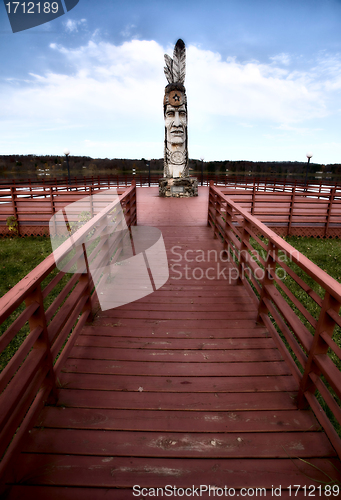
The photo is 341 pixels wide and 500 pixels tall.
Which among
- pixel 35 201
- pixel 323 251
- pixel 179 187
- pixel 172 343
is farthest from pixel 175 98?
pixel 172 343

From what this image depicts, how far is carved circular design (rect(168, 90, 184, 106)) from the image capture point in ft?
39.8

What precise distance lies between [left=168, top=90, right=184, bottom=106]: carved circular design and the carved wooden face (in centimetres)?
16

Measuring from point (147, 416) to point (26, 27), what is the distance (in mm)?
7009

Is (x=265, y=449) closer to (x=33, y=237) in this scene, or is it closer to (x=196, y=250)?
(x=196, y=250)

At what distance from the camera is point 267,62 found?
101 feet

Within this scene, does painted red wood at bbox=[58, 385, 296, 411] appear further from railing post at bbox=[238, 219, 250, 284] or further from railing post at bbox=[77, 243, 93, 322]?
railing post at bbox=[238, 219, 250, 284]

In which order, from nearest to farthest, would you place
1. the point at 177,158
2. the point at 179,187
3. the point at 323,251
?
1. the point at 323,251
2. the point at 177,158
3. the point at 179,187

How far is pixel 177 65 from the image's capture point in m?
12.5

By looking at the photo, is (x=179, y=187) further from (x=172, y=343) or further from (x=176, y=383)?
(x=176, y=383)

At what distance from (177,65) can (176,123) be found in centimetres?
287

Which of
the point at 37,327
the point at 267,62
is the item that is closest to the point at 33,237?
the point at 37,327

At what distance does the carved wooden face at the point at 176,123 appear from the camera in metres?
12.4

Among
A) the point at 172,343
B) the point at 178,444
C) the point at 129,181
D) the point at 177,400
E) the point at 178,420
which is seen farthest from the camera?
the point at 129,181

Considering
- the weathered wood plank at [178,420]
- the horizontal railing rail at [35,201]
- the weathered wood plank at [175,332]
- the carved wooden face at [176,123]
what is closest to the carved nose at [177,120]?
the carved wooden face at [176,123]
